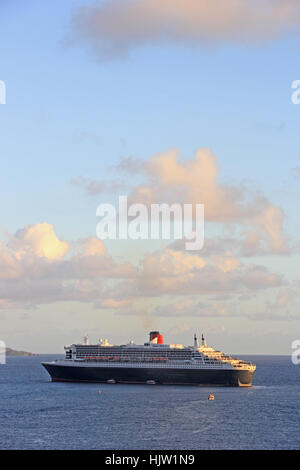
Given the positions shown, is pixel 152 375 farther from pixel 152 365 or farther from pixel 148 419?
pixel 148 419

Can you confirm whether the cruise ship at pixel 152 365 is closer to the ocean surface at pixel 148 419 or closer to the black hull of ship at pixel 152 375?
the black hull of ship at pixel 152 375

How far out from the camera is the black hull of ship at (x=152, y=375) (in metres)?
146

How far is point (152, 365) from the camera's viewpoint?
152000 millimetres

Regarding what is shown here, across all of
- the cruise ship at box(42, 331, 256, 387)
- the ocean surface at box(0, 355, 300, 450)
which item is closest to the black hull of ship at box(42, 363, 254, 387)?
the cruise ship at box(42, 331, 256, 387)

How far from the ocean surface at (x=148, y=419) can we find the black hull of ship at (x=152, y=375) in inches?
299

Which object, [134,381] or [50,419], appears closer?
[50,419]

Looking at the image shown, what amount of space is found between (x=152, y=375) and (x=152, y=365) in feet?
8.33

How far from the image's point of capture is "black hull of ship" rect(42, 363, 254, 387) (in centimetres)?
14575

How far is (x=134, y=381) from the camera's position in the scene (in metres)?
152

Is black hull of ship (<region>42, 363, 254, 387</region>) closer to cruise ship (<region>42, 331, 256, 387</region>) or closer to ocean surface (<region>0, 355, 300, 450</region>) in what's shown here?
cruise ship (<region>42, 331, 256, 387</region>)

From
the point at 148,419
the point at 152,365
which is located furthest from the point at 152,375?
the point at 148,419
